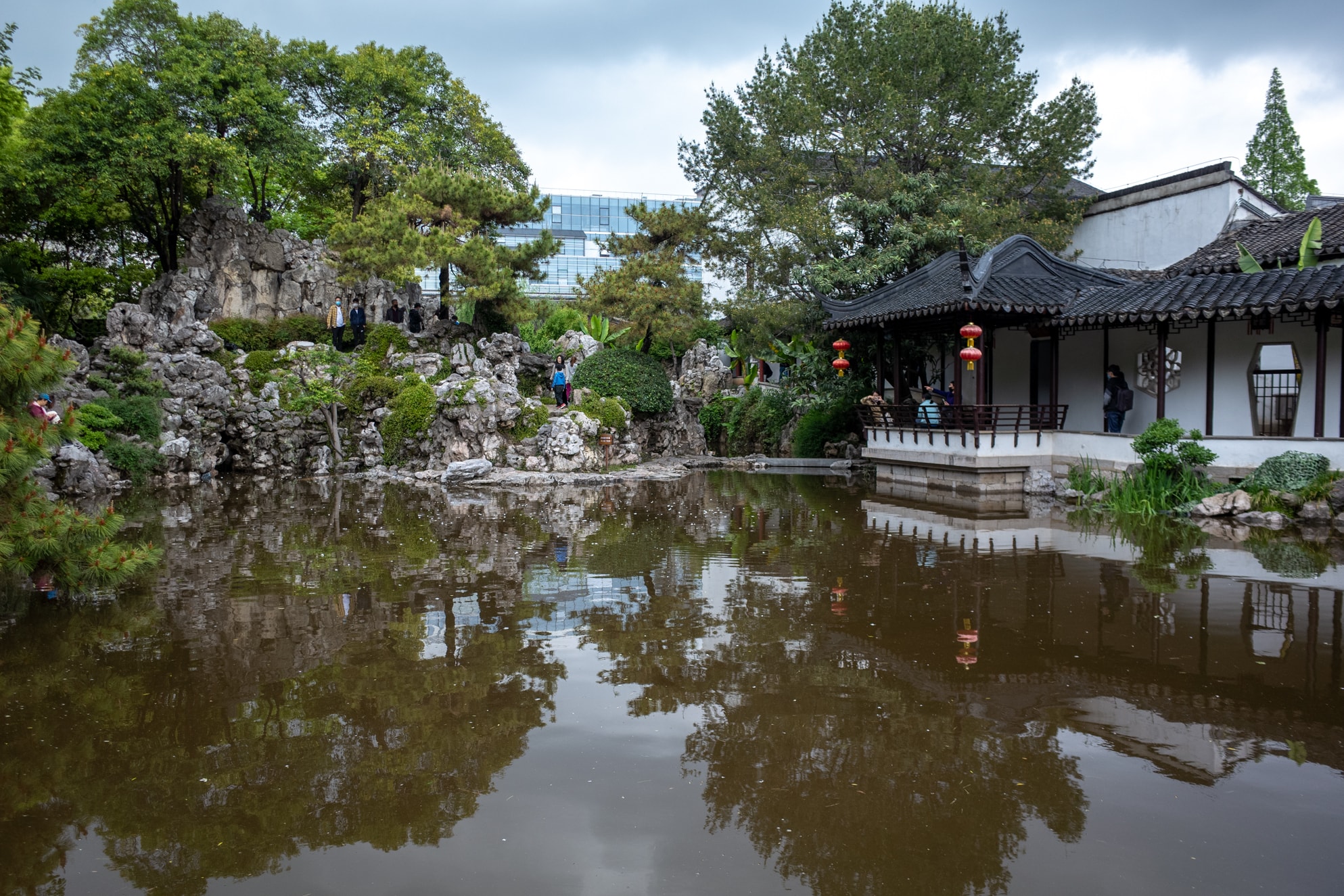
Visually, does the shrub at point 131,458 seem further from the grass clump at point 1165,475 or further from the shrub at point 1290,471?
the shrub at point 1290,471

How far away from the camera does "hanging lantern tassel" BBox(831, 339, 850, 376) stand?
60.7 feet

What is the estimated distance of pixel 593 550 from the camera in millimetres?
9633

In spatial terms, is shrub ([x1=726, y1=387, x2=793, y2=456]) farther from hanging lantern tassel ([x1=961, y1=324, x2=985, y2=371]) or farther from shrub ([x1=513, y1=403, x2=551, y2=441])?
hanging lantern tassel ([x1=961, y1=324, x2=985, y2=371])

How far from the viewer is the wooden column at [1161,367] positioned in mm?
13359

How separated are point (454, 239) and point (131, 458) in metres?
8.22

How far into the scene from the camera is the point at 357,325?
2198cm

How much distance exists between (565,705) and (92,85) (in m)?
23.0

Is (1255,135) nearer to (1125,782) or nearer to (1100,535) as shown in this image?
(1100,535)

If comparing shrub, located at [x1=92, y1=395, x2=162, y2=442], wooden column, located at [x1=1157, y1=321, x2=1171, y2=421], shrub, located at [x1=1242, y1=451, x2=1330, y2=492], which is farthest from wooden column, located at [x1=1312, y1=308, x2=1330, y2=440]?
shrub, located at [x1=92, y1=395, x2=162, y2=442]

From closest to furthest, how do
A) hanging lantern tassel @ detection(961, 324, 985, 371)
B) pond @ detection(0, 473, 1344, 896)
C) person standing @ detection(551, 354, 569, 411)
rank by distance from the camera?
pond @ detection(0, 473, 1344, 896)
hanging lantern tassel @ detection(961, 324, 985, 371)
person standing @ detection(551, 354, 569, 411)

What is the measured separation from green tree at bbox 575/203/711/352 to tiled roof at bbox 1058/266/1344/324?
10.0 metres

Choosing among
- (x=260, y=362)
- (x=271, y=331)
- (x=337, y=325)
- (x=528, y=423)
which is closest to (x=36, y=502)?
(x=528, y=423)

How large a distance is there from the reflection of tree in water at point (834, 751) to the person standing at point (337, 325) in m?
17.3

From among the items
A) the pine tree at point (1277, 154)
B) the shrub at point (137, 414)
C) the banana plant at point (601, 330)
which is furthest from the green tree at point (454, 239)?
the pine tree at point (1277, 154)
